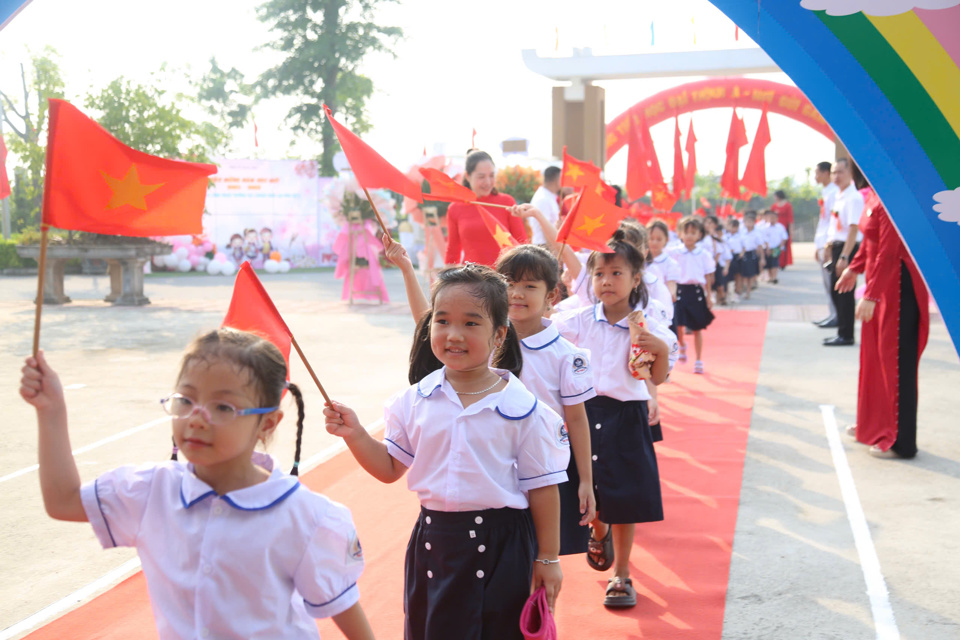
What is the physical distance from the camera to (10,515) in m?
4.31

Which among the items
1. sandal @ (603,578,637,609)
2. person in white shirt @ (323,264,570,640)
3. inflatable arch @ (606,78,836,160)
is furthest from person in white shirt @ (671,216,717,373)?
inflatable arch @ (606,78,836,160)

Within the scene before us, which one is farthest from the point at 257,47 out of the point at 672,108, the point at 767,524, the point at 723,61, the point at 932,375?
the point at 767,524

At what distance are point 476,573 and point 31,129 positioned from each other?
18086mm

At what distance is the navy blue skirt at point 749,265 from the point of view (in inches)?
655

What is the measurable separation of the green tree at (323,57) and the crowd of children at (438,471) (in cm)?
3407

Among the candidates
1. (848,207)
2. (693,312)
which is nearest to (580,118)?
(848,207)

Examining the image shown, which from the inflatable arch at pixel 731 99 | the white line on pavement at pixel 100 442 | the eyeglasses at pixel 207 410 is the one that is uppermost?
the inflatable arch at pixel 731 99

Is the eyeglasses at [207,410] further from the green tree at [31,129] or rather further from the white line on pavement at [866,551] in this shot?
the green tree at [31,129]

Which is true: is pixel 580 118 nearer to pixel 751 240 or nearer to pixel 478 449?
pixel 751 240

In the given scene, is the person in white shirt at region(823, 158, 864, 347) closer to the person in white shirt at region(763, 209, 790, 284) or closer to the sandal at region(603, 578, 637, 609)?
the sandal at region(603, 578, 637, 609)

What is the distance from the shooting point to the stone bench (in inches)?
550

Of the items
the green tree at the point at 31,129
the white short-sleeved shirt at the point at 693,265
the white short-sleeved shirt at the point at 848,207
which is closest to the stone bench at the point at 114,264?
the green tree at the point at 31,129

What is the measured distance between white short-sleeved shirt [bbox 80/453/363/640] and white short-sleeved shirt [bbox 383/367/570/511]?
1.72 feet

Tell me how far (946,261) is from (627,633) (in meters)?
1.59
